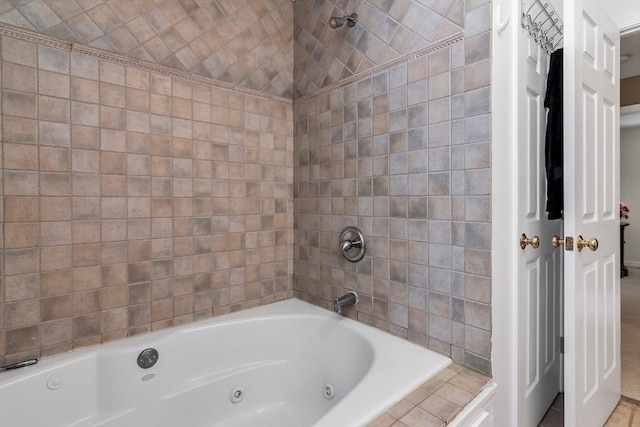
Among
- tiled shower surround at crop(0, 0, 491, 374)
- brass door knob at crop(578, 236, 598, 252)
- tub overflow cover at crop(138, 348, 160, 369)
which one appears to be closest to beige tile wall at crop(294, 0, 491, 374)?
tiled shower surround at crop(0, 0, 491, 374)

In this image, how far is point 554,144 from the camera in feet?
4.67

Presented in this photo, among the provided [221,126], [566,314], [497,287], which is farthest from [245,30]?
[566,314]

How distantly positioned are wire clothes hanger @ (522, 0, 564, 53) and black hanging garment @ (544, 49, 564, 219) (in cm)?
11

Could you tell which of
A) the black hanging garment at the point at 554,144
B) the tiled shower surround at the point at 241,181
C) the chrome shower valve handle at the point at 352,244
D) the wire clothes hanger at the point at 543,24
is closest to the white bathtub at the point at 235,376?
the tiled shower surround at the point at 241,181

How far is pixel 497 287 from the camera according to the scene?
1.22 metres

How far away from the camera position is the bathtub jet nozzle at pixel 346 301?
1.65 metres

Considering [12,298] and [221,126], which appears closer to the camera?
[12,298]

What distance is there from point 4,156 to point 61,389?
90 centimetres

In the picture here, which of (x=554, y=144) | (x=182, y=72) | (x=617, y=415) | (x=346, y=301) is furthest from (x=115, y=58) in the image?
(x=617, y=415)

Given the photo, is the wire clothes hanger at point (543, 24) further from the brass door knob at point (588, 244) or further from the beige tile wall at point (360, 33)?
the brass door knob at point (588, 244)

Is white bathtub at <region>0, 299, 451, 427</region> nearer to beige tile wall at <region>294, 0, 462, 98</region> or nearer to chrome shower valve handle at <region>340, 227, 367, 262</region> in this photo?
chrome shower valve handle at <region>340, 227, 367, 262</region>

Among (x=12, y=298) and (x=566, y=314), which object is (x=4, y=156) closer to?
(x=12, y=298)

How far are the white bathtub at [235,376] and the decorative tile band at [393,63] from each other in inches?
49.4

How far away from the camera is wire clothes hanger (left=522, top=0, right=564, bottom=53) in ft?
4.38
